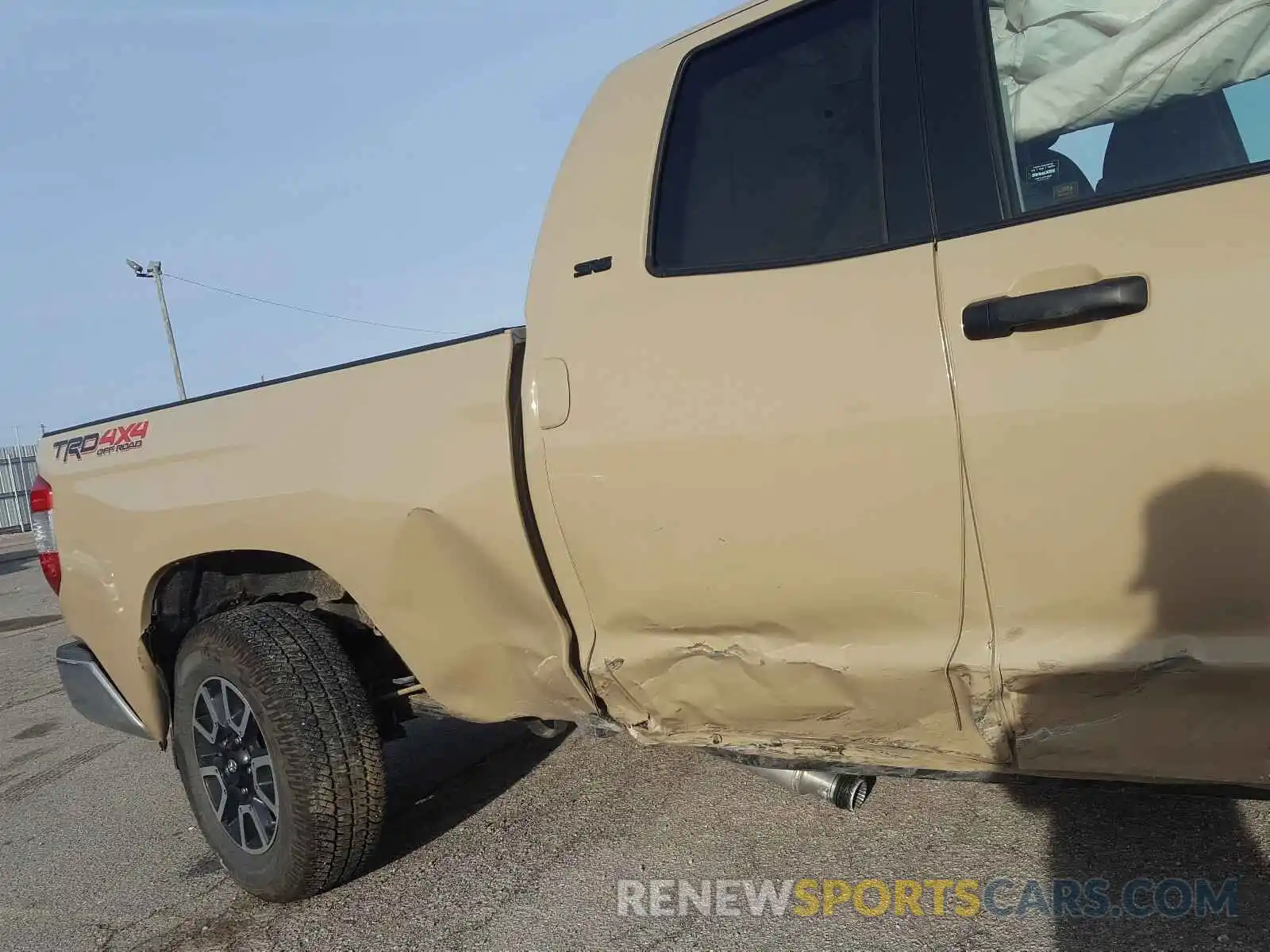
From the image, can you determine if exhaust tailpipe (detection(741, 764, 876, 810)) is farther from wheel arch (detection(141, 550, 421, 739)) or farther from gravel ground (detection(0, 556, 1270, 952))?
wheel arch (detection(141, 550, 421, 739))

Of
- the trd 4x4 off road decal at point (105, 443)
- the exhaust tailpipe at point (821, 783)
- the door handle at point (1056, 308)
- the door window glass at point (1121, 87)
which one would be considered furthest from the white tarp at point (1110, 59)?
the trd 4x4 off road decal at point (105, 443)

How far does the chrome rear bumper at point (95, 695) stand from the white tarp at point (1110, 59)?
3.14 meters

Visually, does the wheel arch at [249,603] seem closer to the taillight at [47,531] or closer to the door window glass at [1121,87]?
the taillight at [47,531]

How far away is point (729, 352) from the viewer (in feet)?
6.76

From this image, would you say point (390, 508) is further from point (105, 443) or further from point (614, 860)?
point (105, 443)

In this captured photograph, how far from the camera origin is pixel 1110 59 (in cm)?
218

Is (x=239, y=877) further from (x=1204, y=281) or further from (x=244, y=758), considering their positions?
(x=1204, y=281)

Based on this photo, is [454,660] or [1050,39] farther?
[454,660]

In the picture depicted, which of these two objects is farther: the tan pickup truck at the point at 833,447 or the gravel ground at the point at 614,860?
the gravel ground at the point at 614,860

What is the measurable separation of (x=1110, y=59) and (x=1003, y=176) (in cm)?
56

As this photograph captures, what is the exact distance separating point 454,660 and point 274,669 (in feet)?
1.86

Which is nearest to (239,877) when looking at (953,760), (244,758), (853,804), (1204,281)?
(244,758)

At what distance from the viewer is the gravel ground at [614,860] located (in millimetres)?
2416

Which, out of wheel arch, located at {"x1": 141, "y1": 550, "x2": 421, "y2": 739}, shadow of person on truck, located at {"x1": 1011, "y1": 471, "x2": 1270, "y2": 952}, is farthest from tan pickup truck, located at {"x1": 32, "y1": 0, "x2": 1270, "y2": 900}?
wheel arch, located at {"x1": 141, "y1": 550, "x2": 421, "y2": 739}
